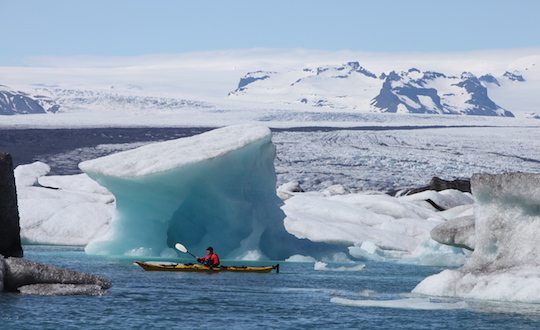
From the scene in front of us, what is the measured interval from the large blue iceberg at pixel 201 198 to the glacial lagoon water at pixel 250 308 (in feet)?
12.7

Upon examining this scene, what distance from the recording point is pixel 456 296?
492 inches

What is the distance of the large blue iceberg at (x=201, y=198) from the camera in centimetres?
1998

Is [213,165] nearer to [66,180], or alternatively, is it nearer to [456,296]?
[456,296]

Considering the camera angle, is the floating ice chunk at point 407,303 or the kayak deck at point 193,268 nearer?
the floating ice chunk at point 407,303

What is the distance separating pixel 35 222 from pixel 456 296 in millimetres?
16649

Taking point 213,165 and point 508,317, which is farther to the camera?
point 213,165

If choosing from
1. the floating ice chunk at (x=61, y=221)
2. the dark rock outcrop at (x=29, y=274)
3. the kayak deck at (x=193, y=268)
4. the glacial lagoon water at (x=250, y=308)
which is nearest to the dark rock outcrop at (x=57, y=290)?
Answer: the dark rock outcrop at (x=29, y=274)

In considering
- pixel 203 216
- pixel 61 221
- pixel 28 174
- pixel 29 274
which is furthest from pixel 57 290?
pixel 28 174

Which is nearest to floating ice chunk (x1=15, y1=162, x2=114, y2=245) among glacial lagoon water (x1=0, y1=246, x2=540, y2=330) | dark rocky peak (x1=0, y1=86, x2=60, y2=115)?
glacial lagoon water (x1=0, y1=246, x2=540, y2=330)

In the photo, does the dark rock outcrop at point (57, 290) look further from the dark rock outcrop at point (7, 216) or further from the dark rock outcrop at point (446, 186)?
the dark rock outcrop at point (446, 186)

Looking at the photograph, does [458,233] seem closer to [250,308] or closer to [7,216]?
[250,308]

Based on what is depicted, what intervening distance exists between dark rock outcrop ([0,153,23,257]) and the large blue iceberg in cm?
378

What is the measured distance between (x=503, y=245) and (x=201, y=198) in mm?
10640

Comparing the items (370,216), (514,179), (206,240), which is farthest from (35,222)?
(514,179)
